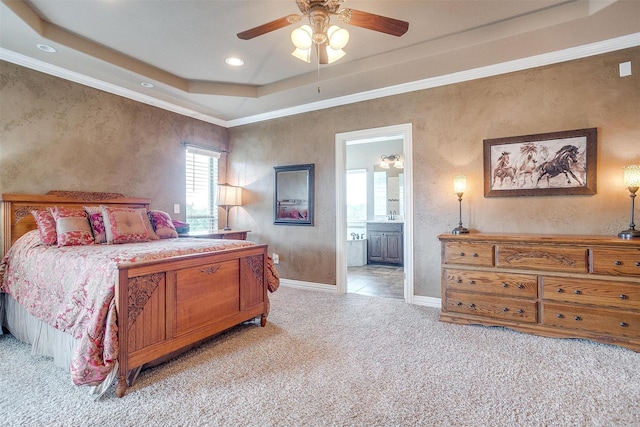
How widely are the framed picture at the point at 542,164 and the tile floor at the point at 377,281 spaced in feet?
6.16

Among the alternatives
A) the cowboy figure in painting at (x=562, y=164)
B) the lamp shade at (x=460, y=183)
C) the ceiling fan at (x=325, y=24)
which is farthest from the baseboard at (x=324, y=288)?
the ceiling fan at (x=325, y=24)

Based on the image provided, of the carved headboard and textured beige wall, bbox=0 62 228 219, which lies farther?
textured beige wall, bbox=0 62 228 219

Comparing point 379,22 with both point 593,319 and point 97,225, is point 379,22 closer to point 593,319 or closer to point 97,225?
point 593,319

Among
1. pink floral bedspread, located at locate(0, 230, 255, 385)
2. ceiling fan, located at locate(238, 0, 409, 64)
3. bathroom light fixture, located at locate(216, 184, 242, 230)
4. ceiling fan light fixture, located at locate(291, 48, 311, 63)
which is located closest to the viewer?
pink floral bedspread, located at locate(0, 230, 255, 385)

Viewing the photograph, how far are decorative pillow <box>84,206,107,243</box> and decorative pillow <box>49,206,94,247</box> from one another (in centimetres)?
4

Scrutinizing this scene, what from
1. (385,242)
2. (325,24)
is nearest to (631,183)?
(325,24)

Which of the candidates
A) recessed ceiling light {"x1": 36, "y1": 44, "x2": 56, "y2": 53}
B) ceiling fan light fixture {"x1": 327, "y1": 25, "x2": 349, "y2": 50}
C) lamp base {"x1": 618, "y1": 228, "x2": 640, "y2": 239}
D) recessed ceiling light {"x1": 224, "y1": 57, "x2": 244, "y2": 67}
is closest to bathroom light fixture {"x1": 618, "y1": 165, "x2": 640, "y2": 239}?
lamp base {"x1": 618, "y1": 228, "x2": 640, "y2": 239}

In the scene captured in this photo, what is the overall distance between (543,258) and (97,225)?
13.5ft

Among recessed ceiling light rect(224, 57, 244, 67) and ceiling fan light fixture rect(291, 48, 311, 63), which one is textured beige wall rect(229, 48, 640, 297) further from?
ceiling fan light fixture rect(291, 48, 311, 63)

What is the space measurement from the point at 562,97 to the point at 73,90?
513 centimetres

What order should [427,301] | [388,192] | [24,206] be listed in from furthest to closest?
[388,192]
[427,301]
[24,206]

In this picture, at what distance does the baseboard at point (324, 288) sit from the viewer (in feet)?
12.4

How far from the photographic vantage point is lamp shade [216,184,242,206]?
16.4 feet

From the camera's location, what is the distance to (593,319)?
8.71 ft
